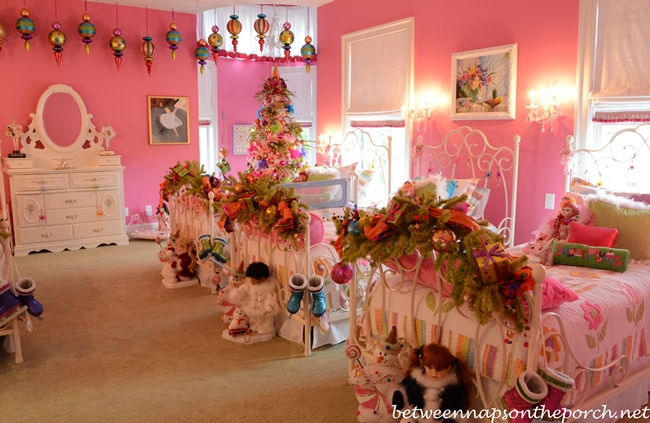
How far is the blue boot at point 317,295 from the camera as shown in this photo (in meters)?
3.29

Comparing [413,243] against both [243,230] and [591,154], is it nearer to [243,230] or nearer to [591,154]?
[243,230]

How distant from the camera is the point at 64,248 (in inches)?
246

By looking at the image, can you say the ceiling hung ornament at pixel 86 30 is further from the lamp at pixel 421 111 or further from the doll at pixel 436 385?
the doll at pixel 436 385

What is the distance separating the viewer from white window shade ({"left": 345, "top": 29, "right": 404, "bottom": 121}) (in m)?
5.62

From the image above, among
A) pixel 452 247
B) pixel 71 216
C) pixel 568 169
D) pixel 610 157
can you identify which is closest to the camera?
pixel 452 247

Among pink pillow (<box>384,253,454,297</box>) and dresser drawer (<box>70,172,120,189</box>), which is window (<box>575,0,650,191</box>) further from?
dresser drawer (<box>70,172,120,189</box>)

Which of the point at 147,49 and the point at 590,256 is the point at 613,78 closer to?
the point at 590,256

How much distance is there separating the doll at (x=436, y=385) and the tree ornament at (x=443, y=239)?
1.37 feet

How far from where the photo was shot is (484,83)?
4766 mm

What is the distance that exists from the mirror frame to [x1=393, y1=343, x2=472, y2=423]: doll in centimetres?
555

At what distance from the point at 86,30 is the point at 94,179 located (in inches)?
67.6

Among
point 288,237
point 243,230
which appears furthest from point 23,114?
point 288,237

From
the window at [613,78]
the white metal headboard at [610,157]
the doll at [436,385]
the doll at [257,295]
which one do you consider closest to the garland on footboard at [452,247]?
the doll at [436,385]

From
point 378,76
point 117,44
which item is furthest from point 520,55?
point 117,44
